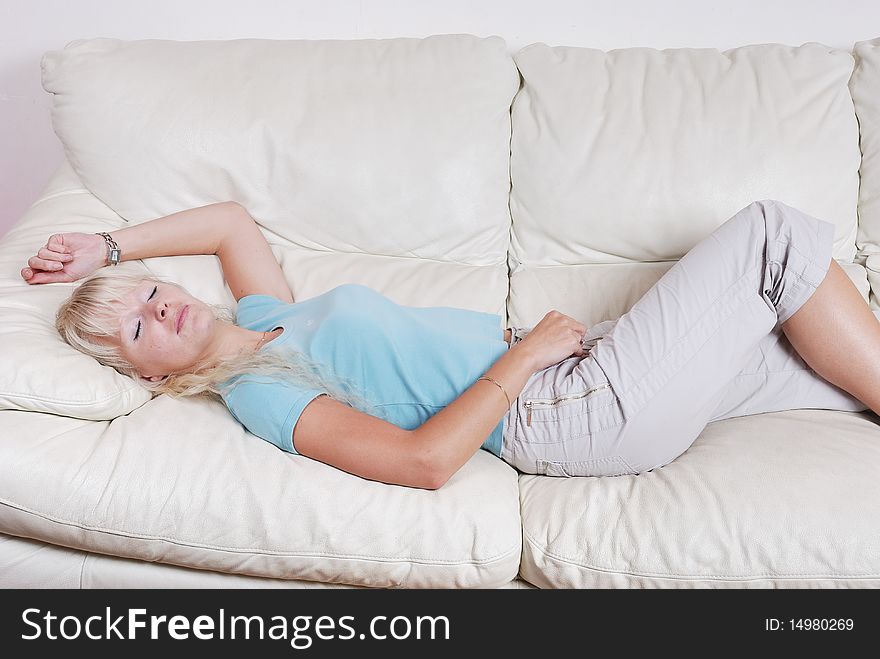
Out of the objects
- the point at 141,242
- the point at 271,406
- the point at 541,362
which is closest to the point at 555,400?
the point at 541,362

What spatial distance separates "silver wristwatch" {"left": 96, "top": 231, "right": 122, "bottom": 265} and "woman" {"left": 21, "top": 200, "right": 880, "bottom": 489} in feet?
0.61

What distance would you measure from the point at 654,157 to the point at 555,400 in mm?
666

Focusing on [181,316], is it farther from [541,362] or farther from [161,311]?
[541,362]

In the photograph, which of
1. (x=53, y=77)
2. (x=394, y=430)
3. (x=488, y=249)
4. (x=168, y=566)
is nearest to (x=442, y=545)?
(x=394, y=430)

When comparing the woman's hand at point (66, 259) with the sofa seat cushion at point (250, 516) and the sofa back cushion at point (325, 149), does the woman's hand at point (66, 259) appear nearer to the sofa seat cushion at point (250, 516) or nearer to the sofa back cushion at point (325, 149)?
the sofa back cushion at point (325, 149)

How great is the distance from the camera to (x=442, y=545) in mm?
1256

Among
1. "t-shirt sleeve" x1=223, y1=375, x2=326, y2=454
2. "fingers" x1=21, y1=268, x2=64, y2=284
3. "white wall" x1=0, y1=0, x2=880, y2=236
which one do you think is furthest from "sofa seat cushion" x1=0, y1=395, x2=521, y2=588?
"white wall" x1=0, y1=0, x2=880, y2=236

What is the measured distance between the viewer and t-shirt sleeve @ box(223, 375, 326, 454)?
1312 millimetres

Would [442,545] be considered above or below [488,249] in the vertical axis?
below

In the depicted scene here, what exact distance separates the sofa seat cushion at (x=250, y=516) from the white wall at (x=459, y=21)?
1260mm

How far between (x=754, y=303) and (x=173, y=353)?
3.22 ft

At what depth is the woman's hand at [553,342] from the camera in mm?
1410

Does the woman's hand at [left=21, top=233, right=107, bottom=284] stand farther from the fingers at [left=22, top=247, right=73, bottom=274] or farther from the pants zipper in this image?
the pants zipper
